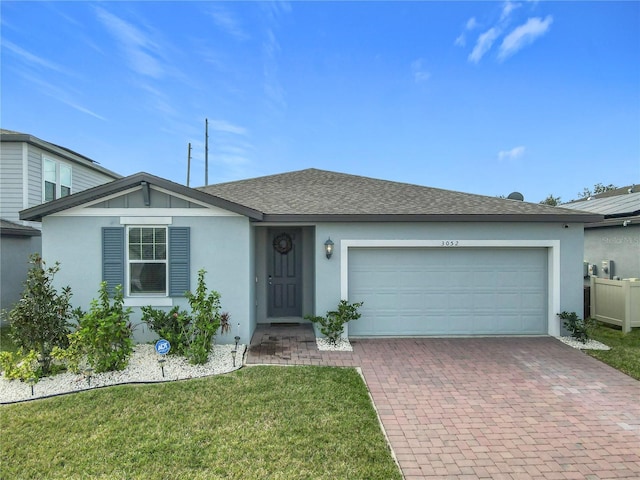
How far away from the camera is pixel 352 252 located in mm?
7691

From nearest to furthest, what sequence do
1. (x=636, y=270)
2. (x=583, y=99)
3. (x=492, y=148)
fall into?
(x=636, y=270)
(x=583, y=99)
(x=492, y=148)

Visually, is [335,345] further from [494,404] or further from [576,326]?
[576,326]

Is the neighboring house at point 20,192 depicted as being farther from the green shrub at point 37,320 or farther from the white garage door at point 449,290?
the white garage door at point 449,290

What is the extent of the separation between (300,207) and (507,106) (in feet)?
44.1

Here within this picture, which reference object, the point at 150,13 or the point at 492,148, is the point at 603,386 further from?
the point at 492,148

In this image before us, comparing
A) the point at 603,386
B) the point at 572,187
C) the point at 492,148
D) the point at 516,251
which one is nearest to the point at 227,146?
the point at 492,148

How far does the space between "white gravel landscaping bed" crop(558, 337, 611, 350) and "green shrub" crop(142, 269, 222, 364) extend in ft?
24.7

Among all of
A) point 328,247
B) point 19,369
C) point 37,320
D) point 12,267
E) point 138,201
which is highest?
point 138,201

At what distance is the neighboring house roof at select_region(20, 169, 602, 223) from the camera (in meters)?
6.77

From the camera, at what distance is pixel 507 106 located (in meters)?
15.6

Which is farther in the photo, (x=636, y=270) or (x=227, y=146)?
(x=227, y=146)

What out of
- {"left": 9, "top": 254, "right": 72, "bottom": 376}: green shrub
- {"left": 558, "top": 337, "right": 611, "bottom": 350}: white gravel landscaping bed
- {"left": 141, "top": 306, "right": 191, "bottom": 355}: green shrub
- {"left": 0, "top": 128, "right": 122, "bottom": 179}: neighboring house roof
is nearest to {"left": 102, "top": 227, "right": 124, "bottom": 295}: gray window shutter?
{"left": 141, "top": 306, "right": 191, "bottom": 355}: green shrub

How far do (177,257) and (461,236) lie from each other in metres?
6.38

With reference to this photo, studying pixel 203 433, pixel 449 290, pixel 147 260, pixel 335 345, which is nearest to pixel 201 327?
pixel 147 260
